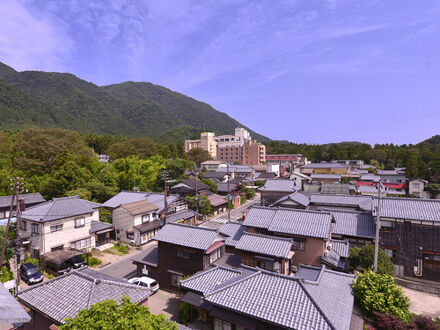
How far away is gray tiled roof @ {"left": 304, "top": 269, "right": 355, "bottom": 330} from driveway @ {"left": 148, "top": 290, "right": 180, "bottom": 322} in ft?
33.2

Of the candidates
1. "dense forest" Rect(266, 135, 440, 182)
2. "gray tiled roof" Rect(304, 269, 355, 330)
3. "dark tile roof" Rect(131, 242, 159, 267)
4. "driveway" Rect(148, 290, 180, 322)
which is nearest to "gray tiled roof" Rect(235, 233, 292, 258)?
"gray tiled roof" Rect(304, 269, 355, 330)

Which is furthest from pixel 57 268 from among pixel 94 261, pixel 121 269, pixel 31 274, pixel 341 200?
pixel 341 200

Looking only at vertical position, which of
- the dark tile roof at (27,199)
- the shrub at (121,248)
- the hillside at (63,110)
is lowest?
the shrub at (121,248)

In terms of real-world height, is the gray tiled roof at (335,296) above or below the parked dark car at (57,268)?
above

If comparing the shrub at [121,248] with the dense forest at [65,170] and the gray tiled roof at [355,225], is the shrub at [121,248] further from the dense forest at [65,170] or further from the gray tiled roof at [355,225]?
the gray tiled roof at [355,225]

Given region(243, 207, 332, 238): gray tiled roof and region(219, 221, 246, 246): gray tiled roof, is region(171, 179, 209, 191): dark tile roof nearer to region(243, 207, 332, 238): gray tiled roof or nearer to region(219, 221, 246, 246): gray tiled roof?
region(219, 221, 246, 246): gray tiled roof

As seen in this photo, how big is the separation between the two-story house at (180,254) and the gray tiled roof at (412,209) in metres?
16.8

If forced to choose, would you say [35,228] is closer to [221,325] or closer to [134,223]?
[134,223]

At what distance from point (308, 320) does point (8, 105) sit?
409 ft

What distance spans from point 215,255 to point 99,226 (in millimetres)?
17859

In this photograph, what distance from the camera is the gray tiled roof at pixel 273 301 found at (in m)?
9.83

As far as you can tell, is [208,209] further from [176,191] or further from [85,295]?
[85,295]

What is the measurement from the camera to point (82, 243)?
26.3 metres

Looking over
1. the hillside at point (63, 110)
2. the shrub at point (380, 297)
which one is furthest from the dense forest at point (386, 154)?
the hillside at point (63, 110)
